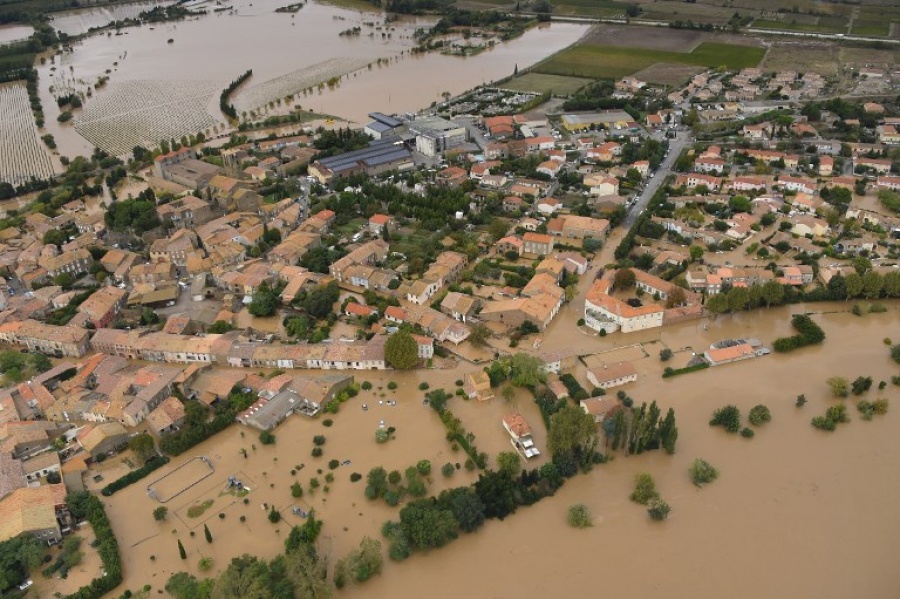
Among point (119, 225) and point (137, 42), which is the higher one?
point (137, 42)

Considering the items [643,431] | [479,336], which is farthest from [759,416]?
[479,336]

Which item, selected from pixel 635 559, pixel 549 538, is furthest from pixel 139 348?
pixel 635 559

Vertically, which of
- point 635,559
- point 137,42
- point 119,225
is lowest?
point 635,559

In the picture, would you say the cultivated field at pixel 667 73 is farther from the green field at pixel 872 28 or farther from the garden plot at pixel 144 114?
the garden plot at pixel 144 114

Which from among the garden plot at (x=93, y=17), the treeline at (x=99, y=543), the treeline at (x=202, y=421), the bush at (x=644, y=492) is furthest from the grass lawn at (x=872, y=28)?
the garden plot at (x=93, y=17)

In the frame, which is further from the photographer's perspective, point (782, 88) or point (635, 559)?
point (782, 88)

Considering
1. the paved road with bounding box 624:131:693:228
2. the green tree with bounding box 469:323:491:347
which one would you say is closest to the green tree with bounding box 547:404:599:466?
the green tree with bounding box 469:323:491:347

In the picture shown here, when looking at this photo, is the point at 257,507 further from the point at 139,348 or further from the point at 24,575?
the point at 139,348

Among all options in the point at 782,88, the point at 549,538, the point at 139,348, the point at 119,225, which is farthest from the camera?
the point at 782,88
